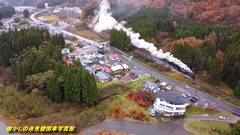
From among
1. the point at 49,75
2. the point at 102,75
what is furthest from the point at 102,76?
the point at 49,75

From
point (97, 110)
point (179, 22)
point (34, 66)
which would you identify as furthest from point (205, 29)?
point (34, 66)

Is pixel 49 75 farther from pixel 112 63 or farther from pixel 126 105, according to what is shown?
pixel 112 63

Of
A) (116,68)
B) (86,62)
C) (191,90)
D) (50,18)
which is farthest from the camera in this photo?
(50,18)

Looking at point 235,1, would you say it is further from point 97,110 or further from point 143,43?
point 97,110

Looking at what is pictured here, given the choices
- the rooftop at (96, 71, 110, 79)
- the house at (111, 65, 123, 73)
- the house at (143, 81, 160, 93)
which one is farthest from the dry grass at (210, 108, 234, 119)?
the house at (111, 65, 123, 73)

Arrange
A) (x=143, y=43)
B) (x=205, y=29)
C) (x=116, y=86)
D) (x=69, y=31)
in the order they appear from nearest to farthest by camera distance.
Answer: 1. (x=116, y=86)
2. (x=143, y=43)
3. (x=205, y=29)
4. (x=69, y=31)

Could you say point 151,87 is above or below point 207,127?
above

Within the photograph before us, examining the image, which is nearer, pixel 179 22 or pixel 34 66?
pixel 34 66
